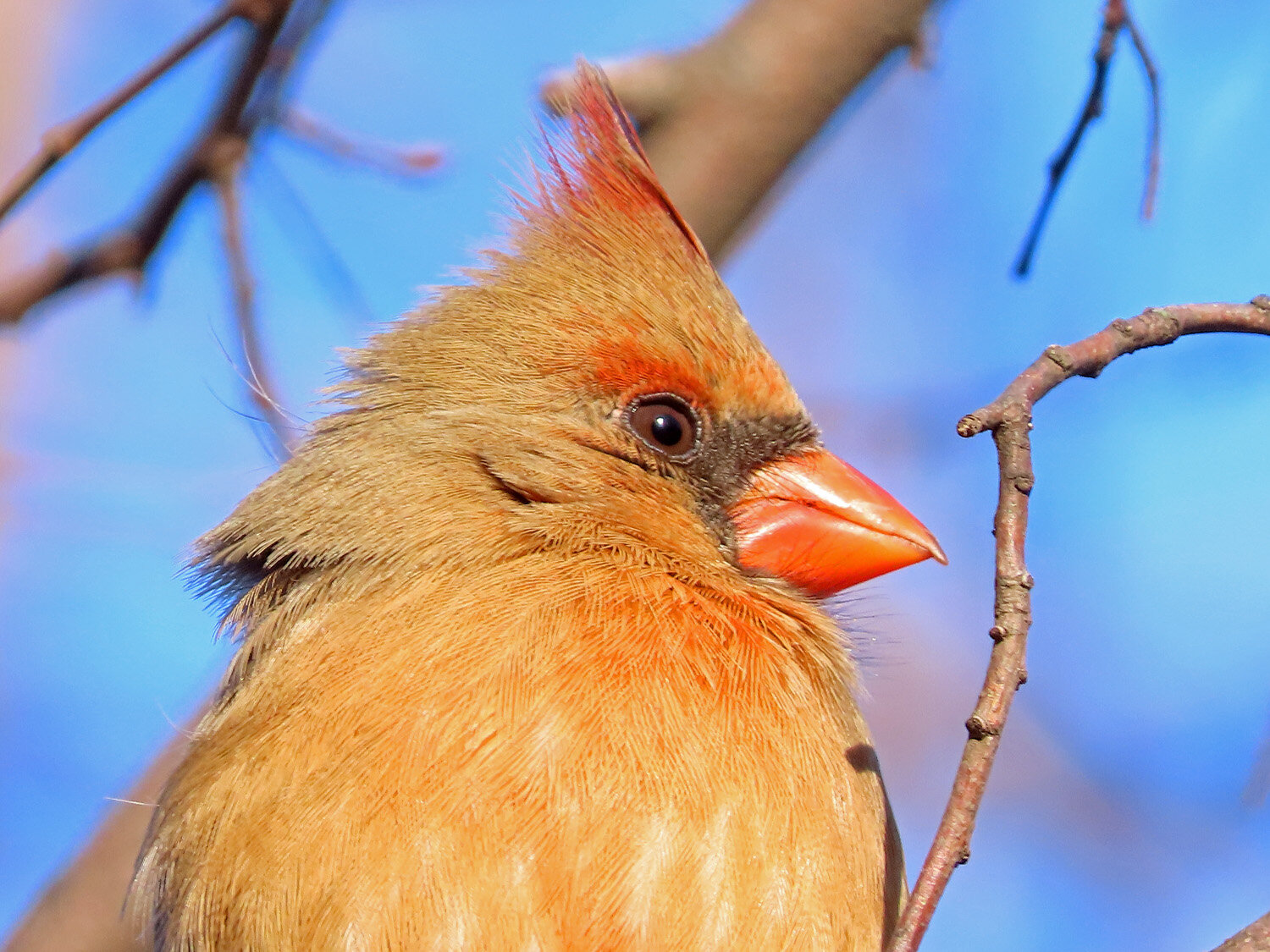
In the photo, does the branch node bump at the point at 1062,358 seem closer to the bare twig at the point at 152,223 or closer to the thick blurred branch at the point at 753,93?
the thick blurred branch at the point at 753,93

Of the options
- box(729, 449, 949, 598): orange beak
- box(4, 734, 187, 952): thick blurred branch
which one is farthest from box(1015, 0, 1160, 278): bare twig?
box(4, 734, 187, 952): thick blurred branch

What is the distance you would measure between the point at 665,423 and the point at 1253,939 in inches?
60.5

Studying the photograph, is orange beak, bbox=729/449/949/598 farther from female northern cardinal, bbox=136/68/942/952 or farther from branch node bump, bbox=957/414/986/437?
branch node bump, bbox=957/414/986/437

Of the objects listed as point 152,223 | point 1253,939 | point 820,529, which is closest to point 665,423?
point 820,529

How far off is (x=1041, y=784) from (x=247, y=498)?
4.42 m

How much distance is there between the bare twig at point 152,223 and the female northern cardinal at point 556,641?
1038 mm

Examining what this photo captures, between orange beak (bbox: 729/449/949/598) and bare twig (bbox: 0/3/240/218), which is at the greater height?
bare twig (bbox: 0/3/240/218)

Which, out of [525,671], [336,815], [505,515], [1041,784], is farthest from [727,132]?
[1041,784]

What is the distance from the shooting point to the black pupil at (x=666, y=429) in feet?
10.1

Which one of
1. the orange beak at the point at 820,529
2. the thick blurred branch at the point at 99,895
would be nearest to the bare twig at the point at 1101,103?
the orange beak at the point at 820,529

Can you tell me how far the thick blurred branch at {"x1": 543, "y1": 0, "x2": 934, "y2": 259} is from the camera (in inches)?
161

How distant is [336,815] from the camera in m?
2.31

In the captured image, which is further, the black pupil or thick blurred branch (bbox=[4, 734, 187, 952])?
thick blurred branch (bbox=[4, 734, 187, 952])

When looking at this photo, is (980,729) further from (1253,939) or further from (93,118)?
(93,118)
